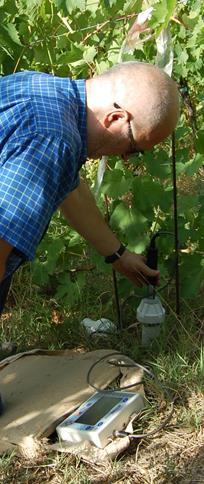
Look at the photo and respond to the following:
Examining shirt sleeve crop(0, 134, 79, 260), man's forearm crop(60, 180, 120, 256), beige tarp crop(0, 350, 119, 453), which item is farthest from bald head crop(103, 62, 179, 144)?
beige tarp crop(0, 350, 119, 453)

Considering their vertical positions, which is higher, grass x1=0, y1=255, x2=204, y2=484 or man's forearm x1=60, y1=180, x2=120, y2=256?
man's forearm x1=60, y1=180, x2=120, y2=256

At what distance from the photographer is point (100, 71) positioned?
314cm

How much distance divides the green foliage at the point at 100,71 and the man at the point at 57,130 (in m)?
0.79

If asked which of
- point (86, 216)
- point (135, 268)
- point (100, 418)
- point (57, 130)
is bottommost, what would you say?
point (100, 418)

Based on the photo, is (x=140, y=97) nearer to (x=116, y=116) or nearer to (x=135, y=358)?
(x=116, y=116)

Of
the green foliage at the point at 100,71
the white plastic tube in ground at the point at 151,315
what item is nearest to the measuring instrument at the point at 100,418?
the white plastic tube in ground at the point at 151,315

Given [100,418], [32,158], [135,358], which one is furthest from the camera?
[135,358]

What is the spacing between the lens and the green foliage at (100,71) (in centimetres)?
309

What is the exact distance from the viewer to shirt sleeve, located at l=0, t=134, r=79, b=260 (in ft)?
6.22

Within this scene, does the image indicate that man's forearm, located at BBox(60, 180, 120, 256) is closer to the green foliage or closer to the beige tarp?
the green foliage

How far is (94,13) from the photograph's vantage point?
3359 millimetres

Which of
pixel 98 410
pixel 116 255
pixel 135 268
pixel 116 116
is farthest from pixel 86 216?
pixel 98 410

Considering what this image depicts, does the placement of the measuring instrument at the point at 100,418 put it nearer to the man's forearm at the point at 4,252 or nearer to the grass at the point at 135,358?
the grass at the point at 135,358

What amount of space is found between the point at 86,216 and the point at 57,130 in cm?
74
